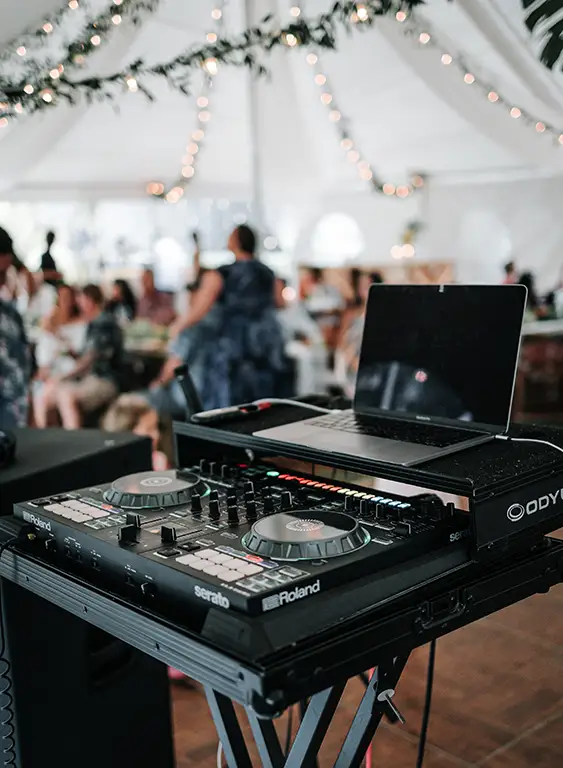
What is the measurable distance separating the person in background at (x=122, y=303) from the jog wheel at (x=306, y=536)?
3.52 meters

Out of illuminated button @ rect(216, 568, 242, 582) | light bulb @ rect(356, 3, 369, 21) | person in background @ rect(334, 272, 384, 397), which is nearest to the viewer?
illuminated button @ rect(216, 568, 242, 582)

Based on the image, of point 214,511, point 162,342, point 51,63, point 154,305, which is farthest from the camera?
point 154,305

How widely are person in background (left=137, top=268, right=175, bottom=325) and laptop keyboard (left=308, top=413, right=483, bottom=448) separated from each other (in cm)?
321

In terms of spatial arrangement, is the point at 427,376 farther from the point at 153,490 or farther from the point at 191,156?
the point at 191,156

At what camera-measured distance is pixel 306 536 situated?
101cm

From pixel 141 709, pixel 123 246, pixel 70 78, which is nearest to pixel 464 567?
pixel 141 709

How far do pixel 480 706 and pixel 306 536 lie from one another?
1.38m

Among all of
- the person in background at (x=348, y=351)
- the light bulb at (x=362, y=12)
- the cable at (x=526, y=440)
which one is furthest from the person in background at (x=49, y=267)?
the cable at (x=526, y=440)

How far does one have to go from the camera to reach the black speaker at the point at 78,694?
146cm

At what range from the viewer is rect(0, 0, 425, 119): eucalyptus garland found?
9.27ft

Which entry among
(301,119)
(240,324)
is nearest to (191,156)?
(301,119)

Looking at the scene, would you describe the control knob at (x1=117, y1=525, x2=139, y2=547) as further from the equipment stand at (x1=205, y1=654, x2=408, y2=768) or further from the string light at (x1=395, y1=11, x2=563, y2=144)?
the string light at (x1=395, y1=11, x2=563, y2=144)

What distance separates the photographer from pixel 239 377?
394cm

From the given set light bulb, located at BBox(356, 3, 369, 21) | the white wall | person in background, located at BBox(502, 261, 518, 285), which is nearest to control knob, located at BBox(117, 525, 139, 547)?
light bulb, located at BBox(356, 3, 369, 21)
